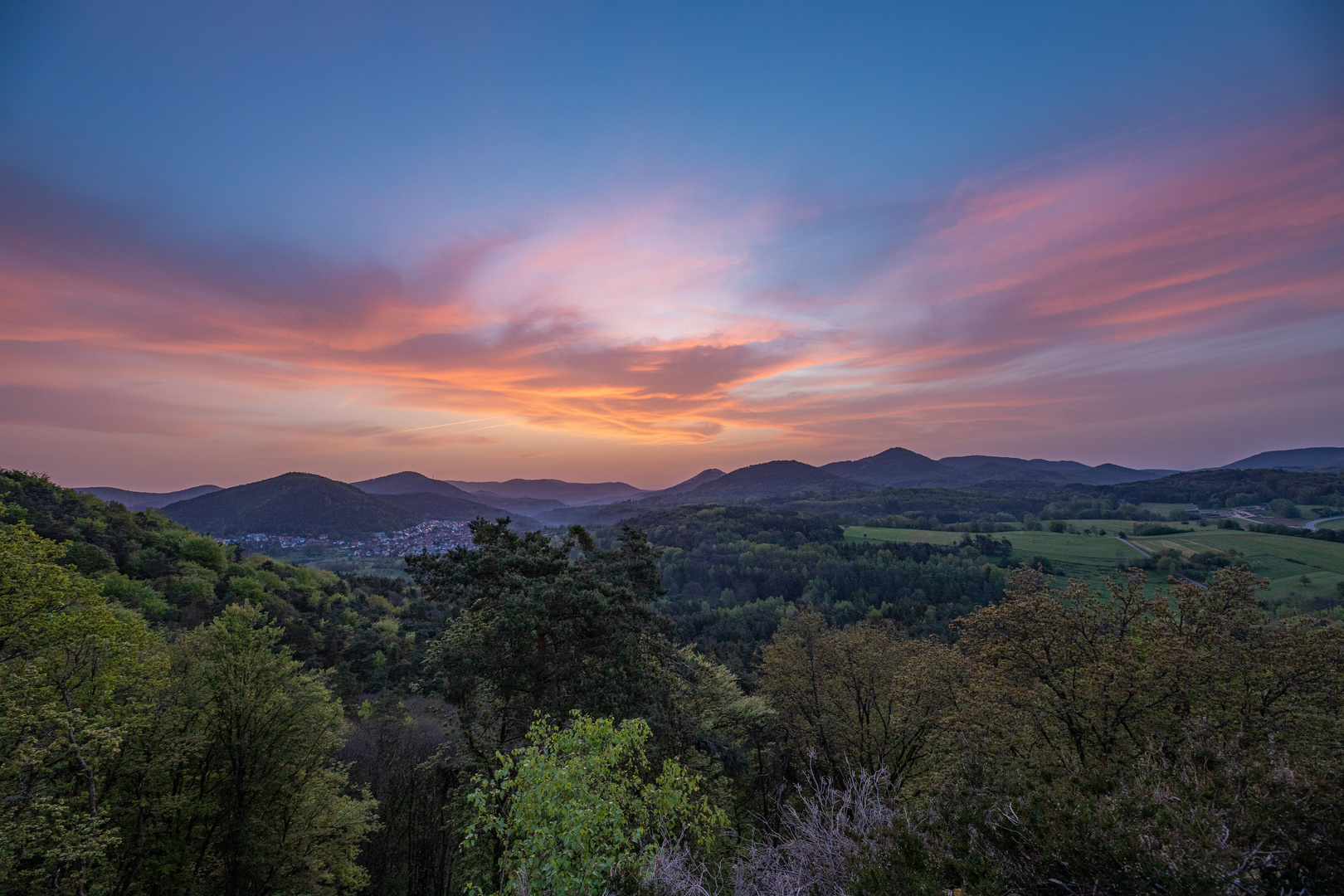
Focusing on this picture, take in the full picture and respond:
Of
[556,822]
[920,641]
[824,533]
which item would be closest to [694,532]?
[824,533]

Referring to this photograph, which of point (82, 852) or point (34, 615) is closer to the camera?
point (82, 852)

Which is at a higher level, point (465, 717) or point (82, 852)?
point (82, 852)

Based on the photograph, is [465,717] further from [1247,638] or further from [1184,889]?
[1247,638]

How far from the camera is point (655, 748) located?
53.0ft

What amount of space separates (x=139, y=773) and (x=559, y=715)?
1439cm

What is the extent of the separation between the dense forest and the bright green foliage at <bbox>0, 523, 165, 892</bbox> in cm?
11

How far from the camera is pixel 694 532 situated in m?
154


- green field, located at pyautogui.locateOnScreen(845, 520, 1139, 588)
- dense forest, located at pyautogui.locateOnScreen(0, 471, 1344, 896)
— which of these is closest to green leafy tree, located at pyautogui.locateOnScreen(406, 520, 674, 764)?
dense forest, located at pyautogui.locateOnScreen(0, 471, 1344, 896)

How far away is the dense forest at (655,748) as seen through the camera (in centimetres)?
691

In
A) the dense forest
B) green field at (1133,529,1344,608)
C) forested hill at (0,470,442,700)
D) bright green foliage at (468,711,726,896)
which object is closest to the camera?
the dense forest

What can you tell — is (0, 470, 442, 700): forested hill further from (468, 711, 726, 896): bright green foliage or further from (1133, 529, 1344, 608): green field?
(1133, 529, 1344, 608): green field

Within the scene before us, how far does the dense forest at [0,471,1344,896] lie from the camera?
6910 millimetres

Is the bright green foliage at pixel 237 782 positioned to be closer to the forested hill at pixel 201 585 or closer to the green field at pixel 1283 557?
the forested hill at pixel 201 585

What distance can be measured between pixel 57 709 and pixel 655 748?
17.1 metres
